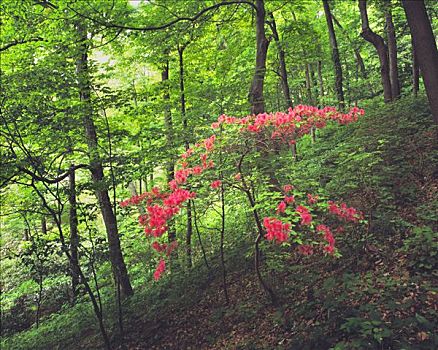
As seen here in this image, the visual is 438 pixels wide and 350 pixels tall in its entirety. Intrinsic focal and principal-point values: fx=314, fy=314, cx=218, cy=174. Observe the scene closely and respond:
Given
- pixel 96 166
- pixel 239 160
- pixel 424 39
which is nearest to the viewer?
pixel 424 39

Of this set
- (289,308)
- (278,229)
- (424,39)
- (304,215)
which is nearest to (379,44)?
(424,39)

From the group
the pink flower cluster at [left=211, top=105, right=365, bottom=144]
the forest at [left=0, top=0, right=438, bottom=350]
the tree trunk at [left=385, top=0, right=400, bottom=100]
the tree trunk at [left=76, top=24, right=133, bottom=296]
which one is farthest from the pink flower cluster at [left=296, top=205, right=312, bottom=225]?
the tree trunk at [left=385, top=0, right=400, bottom=100]

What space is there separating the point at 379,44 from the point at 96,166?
8060 millimetres

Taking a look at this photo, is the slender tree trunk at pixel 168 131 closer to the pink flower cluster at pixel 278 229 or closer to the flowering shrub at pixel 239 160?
the flowering shrub at pixel 239 160

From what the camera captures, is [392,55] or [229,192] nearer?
[229,192]

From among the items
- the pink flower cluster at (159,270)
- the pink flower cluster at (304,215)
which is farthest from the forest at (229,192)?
the pink flower cluster at (159,270)

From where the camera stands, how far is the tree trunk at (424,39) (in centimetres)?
402

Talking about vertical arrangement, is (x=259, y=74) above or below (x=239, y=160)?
above

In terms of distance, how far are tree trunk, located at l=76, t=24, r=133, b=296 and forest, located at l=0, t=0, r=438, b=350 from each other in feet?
0.16

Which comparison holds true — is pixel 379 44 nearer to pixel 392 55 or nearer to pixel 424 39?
pixel 392 55

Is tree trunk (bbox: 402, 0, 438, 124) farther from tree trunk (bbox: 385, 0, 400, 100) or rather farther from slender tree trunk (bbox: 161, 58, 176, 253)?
tree trunk (bbox: 385, 0, 400, 100)

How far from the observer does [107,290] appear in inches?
363

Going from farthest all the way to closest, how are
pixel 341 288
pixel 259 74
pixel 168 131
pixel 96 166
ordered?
pixel 168 131
pixel 96 166
pixel 259 74
pixel 341 288

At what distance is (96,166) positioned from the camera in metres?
6.27
